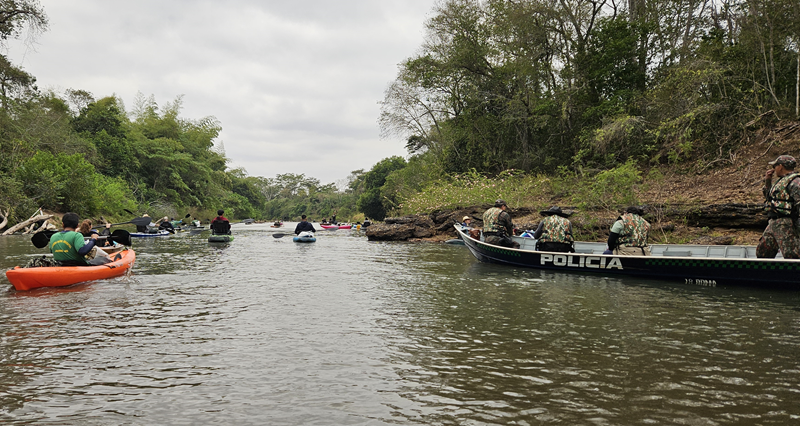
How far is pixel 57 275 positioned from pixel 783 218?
1281cm

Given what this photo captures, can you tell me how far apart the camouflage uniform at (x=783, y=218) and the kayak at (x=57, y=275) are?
12535 mm

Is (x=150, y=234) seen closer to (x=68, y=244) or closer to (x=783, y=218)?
(x=68, y=244)

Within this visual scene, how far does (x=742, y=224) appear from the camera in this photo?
13.4m

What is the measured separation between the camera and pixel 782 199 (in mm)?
8117

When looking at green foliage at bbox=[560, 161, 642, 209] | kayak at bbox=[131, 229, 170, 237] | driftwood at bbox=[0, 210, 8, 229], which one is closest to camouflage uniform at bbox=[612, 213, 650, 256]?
green foliage at bbox=[560, 161, 642, 209]

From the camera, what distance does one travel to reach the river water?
361 centimetres

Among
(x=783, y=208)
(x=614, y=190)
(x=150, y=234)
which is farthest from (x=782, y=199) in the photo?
(x=150, y=234)

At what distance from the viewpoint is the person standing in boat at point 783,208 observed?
26.3 ft

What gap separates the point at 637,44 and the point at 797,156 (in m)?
11.1

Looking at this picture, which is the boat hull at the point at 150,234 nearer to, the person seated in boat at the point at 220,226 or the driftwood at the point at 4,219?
the person seated in boat at the point at 220,226

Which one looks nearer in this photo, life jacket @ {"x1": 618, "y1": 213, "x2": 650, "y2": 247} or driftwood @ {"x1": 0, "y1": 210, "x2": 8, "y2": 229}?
life jacket @ {"x1": 618, "y1": 213, "x2": 650, "y2": 247}

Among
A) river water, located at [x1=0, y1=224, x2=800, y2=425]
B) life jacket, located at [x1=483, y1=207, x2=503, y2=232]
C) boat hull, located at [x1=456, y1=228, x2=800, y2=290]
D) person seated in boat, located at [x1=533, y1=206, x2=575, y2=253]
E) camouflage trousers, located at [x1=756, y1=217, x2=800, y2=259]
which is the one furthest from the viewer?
life jacket, located at [x1=483, y1=207, x2=503, y2=232]

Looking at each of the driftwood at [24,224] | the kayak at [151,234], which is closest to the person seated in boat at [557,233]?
the kayak at [151,234]

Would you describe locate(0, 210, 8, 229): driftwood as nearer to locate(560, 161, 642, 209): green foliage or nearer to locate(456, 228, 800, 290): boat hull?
locate(456, 228, 800, 290): boat hull
